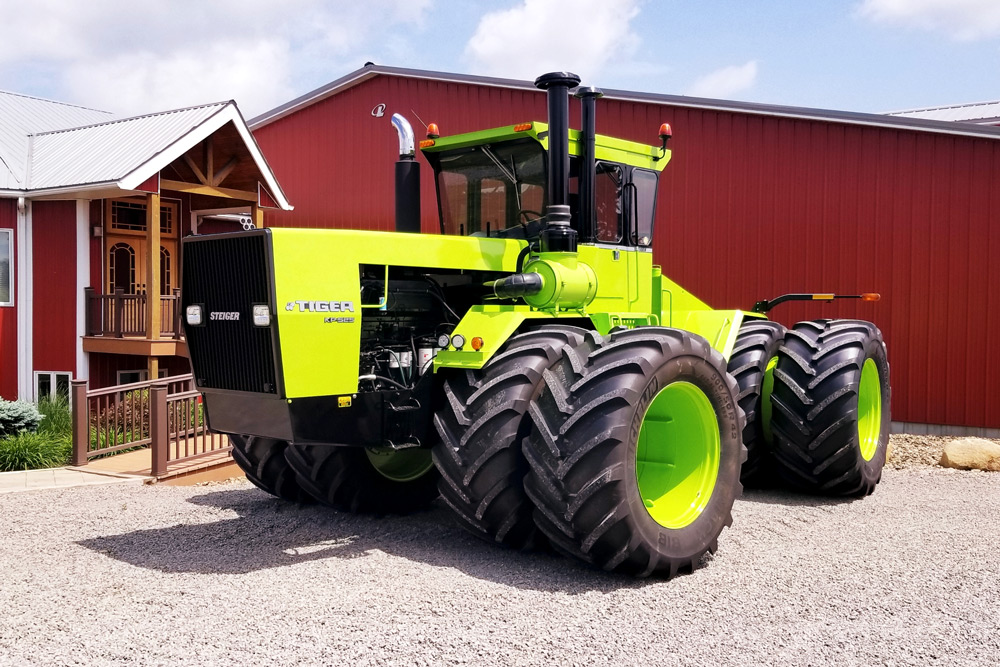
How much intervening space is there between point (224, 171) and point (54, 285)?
353 centimetres

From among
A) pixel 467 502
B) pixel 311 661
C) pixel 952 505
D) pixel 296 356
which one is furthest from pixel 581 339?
pixel 952 505

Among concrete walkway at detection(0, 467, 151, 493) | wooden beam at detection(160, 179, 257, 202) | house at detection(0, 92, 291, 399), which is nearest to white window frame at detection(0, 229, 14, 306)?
house at detection(0, 92, 291, 399)

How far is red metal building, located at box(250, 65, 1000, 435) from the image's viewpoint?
11.2 metres

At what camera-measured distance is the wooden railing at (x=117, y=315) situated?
1513 centimetres

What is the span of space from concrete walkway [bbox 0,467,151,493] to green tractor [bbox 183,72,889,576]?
265 centimetres

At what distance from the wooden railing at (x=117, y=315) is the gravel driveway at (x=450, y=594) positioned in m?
8.42

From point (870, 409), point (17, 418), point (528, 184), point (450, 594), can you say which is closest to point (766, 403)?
point (870, 409)

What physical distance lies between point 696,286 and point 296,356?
9.15 meters

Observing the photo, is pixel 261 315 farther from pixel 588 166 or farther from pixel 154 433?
pixel 154 433

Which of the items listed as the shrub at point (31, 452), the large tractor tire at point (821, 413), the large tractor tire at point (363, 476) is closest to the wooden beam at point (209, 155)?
the shrub at point (31, 452)

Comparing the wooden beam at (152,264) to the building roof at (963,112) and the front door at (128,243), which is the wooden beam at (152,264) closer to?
the front door at (128,243)

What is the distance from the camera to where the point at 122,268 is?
1664 cm

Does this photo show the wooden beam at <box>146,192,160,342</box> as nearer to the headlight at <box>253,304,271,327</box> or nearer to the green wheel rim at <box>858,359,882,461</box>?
the headlight at <box>253,304,271,327</box>

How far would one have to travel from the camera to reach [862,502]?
7.80 m
